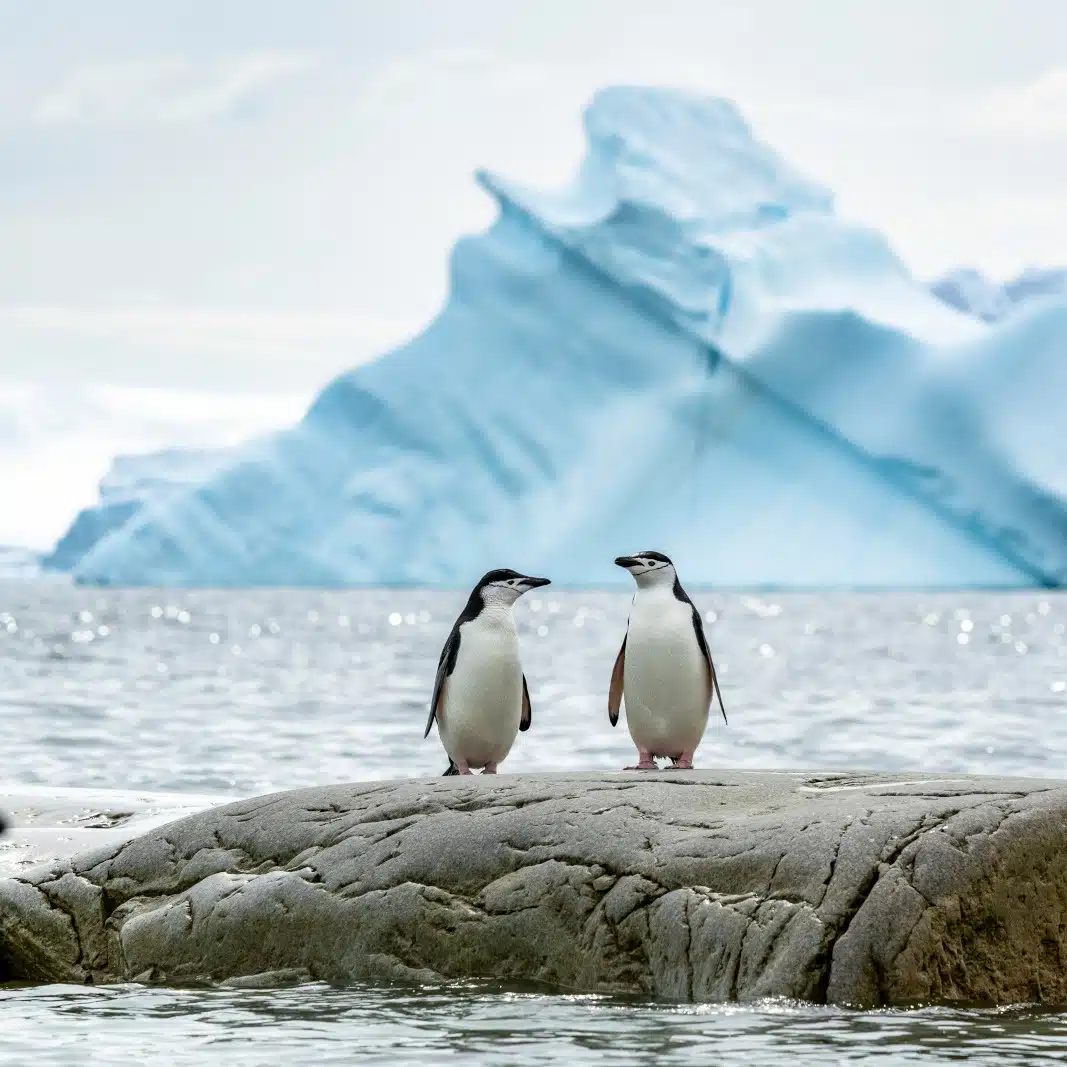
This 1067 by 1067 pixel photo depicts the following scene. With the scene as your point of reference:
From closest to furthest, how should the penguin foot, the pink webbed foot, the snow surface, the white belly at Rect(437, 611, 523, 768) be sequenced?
the pink webbed foot → the penguin foot → the white belly at Rect(437, 611, 523, 768) → the snow surface

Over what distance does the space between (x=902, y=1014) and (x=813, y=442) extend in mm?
38068

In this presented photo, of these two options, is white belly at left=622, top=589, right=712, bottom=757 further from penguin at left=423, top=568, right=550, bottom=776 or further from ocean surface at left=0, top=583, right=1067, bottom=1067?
ocean surface at left=0, top=583, right=1067, bottom=1067

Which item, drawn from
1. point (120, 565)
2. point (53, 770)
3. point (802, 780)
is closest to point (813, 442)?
point (120, 565)

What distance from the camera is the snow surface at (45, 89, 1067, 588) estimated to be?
1523 inches

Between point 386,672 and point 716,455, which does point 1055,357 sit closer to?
point 716,455

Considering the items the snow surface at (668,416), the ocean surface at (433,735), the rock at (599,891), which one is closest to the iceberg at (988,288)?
the ocean surface at (433,735)

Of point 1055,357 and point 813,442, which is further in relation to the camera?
point 813,442

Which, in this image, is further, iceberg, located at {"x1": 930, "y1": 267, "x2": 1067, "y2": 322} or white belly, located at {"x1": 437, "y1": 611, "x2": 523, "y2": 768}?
iceberg, located at {"x1": 930, "y1": 267, "x2": 1067, "y2": 322}

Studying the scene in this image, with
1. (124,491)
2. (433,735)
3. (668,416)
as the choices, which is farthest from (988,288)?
(433,735)

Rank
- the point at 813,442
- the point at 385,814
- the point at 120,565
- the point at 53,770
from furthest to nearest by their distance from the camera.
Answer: the point at 120,565, the point at 813,442, the point at 53,770, the point at 385,814

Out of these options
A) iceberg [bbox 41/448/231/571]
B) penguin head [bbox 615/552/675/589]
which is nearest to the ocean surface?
penguin head [bbox 615/552/675/589]

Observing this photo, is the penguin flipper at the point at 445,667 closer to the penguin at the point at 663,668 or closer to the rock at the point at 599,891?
the penguin at the point at 663,668

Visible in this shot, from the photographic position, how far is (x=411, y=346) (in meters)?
43.0

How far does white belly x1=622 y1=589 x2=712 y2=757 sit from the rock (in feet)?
2.05
